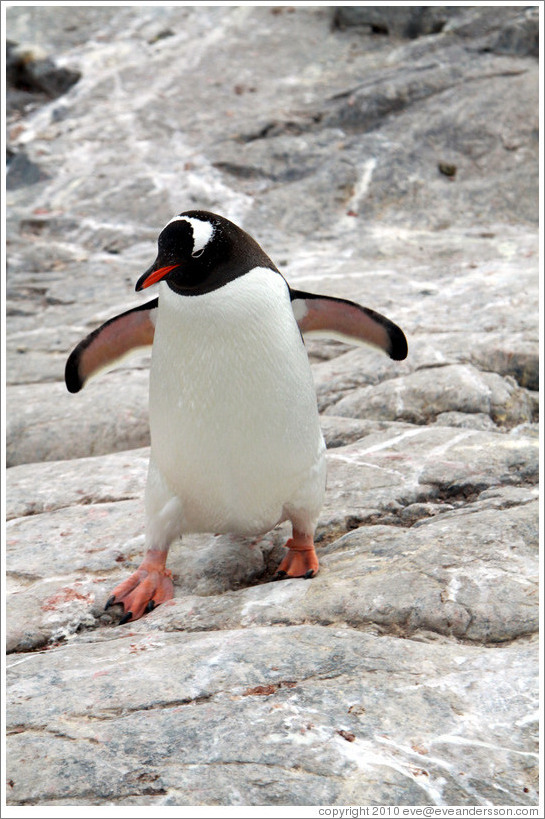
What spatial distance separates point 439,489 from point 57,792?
170 centimetres

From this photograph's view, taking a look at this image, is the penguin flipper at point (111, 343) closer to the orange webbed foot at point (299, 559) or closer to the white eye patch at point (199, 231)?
the white eye patch at point (199, 231)

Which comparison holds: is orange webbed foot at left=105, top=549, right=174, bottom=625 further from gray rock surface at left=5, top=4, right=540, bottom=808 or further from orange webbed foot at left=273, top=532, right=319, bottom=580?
orange webbed foot at left=273, top=532, right=319, bottom=580

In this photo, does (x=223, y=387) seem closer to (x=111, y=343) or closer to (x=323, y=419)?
(x=111, y=343)

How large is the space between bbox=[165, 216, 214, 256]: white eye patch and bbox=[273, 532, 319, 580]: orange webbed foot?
0.93 meters

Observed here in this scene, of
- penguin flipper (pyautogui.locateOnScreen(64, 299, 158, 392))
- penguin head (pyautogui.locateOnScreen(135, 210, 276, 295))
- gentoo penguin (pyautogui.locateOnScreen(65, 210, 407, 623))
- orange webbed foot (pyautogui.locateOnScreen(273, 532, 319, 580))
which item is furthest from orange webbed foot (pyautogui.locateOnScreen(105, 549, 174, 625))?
penguin head (pyautogui.locateOnScreen(135, 210, 276, 295))

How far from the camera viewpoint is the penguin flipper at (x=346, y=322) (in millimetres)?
2592

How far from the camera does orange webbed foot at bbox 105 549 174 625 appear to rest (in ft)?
7.80

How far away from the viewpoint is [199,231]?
85.1 inches

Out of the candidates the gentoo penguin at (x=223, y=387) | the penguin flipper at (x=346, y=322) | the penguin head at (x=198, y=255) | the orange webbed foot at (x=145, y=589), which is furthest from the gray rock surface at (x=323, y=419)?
the penguin head at (x=198, y=255)

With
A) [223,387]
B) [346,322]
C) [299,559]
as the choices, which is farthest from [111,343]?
[299,559]

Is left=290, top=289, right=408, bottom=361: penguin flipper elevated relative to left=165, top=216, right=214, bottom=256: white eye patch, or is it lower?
lower

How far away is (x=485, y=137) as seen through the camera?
20.1ft

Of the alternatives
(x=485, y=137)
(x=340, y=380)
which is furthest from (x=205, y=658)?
(x=485, y=137)

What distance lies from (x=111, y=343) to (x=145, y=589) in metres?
0.77
